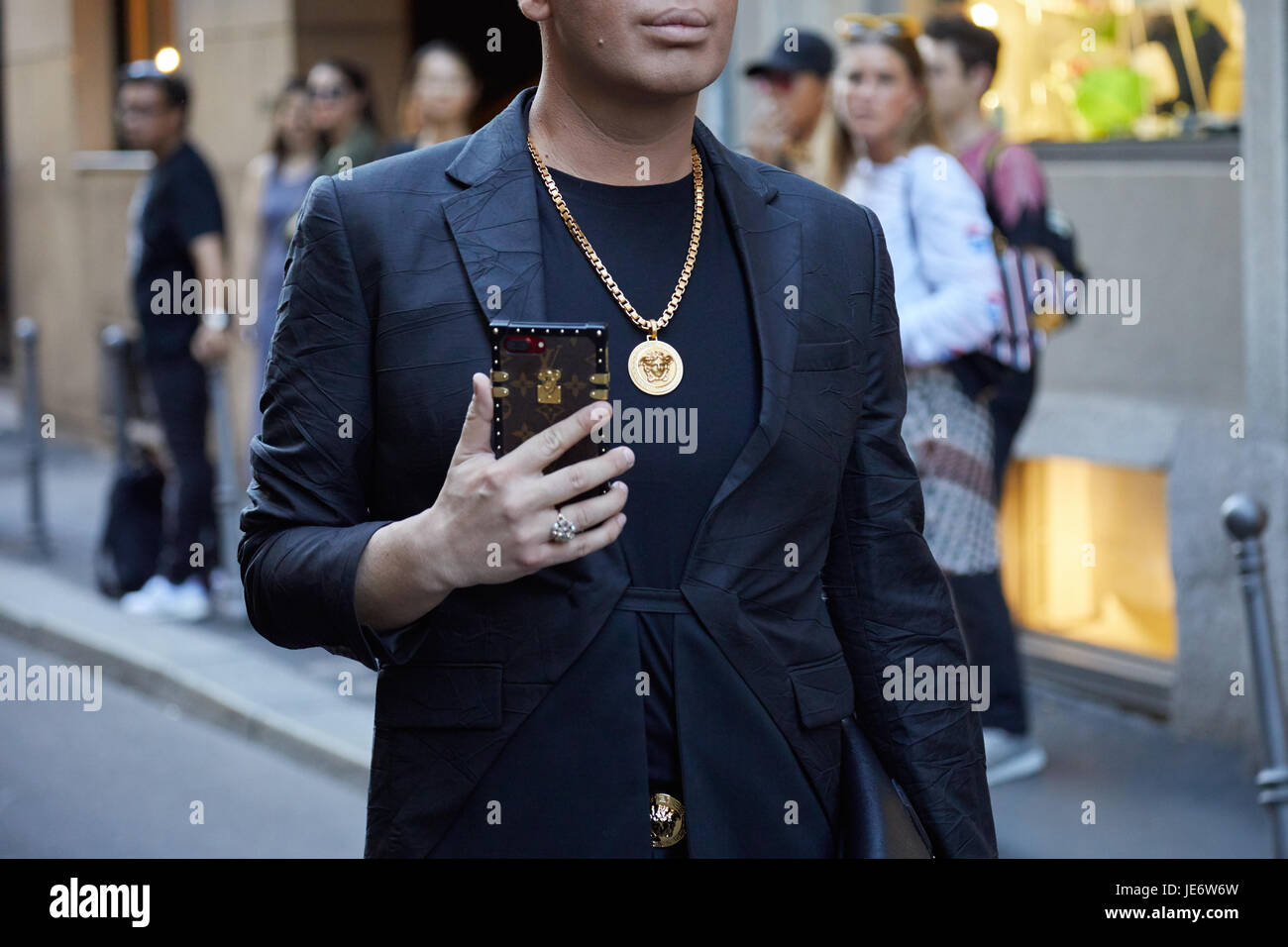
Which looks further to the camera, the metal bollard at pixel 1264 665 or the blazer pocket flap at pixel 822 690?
the metal bollard at pixel 1264 665

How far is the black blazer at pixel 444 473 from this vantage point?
2178mm

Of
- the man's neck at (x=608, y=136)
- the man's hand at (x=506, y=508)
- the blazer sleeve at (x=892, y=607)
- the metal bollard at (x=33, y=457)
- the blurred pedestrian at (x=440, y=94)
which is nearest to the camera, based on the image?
the man's hand at (x=506, y=508)

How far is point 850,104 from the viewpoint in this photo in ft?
18.6

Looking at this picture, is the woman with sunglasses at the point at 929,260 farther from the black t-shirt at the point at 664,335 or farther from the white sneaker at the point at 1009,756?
the black t-shirt at the point at 664,335

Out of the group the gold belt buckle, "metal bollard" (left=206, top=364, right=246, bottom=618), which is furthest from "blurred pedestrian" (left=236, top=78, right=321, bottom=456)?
the gold belt buckle

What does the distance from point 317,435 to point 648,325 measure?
416 mm

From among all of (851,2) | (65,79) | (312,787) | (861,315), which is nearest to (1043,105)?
(851,2)

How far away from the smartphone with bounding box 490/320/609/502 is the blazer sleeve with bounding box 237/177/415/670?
9.8 inches

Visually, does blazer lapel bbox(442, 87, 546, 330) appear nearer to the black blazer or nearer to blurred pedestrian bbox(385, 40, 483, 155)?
the black blazer

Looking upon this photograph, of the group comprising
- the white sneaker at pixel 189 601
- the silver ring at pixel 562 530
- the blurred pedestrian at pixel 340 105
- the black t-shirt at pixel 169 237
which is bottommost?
the white sneaker at pixel 189 601

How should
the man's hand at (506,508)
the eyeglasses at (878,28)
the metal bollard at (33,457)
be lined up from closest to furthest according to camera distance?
the man's hand at (506,508) < the eyeglasses at (878,28) < the metal bollard at (33,457)

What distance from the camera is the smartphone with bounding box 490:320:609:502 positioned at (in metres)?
2.02

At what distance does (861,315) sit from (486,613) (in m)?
0.63

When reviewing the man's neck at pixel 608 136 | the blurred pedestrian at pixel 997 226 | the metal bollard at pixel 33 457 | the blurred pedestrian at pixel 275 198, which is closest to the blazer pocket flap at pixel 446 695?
the man's neck at pixel 608 136
